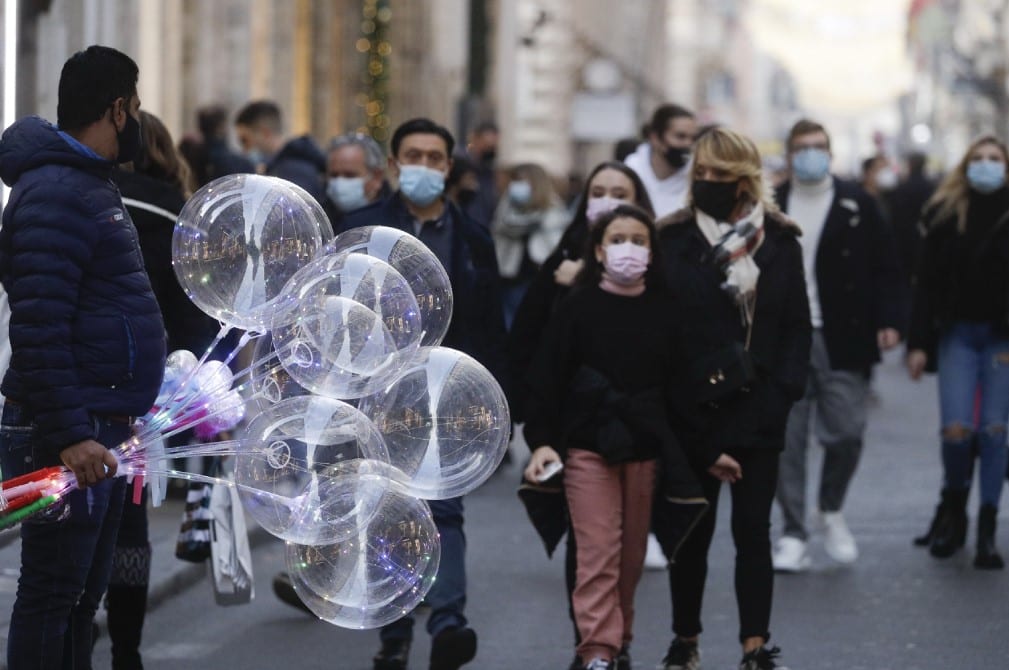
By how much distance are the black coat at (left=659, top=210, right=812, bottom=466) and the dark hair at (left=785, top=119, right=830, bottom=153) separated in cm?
233

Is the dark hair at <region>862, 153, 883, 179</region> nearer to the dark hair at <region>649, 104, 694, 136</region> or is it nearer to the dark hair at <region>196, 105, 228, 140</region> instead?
the dark hair at <region>196, 105, 228, 140</region>

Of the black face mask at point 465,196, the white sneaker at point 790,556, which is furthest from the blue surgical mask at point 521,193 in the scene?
the white sneaker at point 790,556

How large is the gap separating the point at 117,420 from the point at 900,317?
523cm

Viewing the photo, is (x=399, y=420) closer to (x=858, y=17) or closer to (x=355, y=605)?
(x=355, y=605)

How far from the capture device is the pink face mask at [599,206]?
826cm

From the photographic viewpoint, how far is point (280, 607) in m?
9.22

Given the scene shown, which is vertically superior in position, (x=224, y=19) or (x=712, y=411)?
(x=224, y=19)

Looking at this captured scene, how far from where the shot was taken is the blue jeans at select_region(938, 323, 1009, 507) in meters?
10.2

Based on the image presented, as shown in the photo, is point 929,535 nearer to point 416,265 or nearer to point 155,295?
point 155,295

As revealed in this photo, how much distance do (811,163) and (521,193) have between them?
16.6 ft

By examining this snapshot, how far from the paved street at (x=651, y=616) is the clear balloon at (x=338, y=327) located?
7.29ft

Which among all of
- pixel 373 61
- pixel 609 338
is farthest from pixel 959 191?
pixel 373 61

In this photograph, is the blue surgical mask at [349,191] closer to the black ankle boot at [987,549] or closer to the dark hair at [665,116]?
the dark hair at [665,116]

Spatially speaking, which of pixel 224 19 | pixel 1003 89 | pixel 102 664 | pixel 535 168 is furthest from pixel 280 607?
pixel 1003 89
